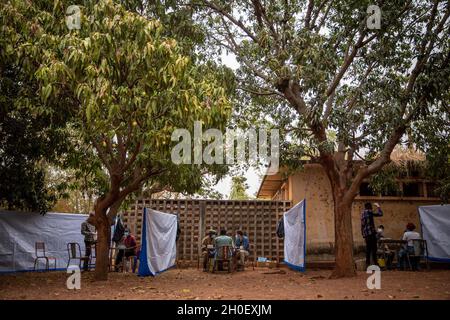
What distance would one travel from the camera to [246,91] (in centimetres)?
1128

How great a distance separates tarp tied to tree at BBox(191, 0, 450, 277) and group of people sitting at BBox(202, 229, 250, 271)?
3.38 m

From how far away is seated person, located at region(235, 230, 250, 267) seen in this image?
13.2 meters

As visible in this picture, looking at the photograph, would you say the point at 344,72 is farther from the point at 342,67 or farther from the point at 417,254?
the point at 417,254

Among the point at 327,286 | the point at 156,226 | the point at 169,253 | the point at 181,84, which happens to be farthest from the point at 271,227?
the point at 181,84

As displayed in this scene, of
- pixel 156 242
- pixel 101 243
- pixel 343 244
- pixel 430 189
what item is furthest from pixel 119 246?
pixel 430 189

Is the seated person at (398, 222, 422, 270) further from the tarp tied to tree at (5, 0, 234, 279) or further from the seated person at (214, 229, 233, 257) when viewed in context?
the tarp tied to tree at (5, 0, 234, 279)

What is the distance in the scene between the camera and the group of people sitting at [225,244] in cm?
1197

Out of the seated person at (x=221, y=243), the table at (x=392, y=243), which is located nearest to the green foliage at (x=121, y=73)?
the seated person at (x=221, y=243)

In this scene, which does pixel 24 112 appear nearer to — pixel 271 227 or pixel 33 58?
pixel 33 58

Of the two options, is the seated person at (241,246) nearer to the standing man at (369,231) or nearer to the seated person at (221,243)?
the seated person at (221,243)

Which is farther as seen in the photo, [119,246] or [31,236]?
[119,246]

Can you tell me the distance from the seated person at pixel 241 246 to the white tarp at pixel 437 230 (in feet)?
18.0

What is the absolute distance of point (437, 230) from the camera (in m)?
12.1

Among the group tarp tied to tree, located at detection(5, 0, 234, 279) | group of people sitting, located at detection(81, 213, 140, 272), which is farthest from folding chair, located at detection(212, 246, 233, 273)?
tarp tied to tree, located at detection(5, 0, 234, 279)
